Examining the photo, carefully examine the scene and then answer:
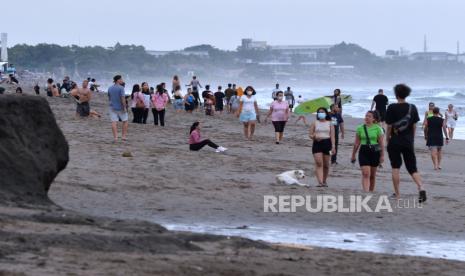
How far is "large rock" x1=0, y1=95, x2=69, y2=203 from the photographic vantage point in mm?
9258

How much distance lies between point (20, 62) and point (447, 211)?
129715 mm

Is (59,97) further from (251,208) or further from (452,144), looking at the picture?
(251,208)

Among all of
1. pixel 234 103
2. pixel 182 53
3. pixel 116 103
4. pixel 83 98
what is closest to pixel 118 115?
pixel 116 103

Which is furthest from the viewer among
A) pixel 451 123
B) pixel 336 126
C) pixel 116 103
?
pixel 451 123

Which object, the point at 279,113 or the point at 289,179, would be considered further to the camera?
the point at 279,113

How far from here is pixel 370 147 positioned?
12.9 meters

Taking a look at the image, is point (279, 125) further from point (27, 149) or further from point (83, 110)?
point (27, 149)

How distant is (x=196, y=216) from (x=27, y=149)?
2132 mm

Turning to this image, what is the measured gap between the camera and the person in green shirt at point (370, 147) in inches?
509

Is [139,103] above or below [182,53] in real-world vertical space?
above

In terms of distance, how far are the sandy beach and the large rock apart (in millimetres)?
340

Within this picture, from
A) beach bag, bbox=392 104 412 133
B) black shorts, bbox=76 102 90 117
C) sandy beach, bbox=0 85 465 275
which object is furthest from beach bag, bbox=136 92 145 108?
beach bag, bbox=392 104 412 133

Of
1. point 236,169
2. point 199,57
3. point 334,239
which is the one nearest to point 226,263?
point 334,239

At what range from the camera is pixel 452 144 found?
2592cm
